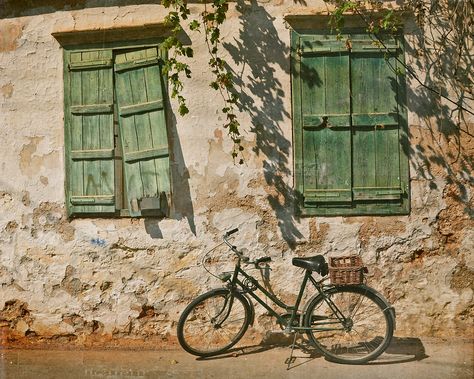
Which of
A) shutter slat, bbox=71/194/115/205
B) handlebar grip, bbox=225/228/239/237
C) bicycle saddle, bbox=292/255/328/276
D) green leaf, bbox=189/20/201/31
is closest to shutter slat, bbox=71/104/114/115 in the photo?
shutter slat, bbox=71/194/115/205

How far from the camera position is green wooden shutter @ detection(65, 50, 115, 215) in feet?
21.6

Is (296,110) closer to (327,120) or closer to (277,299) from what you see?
(327,120)

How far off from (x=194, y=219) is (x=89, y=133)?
134 cm

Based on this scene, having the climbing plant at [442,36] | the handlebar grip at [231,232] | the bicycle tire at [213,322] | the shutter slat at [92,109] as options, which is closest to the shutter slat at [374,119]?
the climbing plant at [442,36]

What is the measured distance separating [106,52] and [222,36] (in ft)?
3.77

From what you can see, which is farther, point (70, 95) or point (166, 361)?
point (70, 95)

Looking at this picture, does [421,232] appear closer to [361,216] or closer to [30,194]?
[361,216]

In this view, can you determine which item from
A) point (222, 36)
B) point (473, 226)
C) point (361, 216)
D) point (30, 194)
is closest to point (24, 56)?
point (30, 194)

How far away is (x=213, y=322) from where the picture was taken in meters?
6.12

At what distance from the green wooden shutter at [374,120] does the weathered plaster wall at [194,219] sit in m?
0.19

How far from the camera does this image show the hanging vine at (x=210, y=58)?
6127mm

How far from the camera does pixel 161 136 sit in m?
6.47

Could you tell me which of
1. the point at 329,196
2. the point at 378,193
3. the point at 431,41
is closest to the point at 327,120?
the point at 329,196

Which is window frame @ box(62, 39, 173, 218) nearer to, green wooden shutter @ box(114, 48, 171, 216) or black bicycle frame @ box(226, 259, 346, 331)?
green wooden shutter @ box(114, 48, 171, 216)
